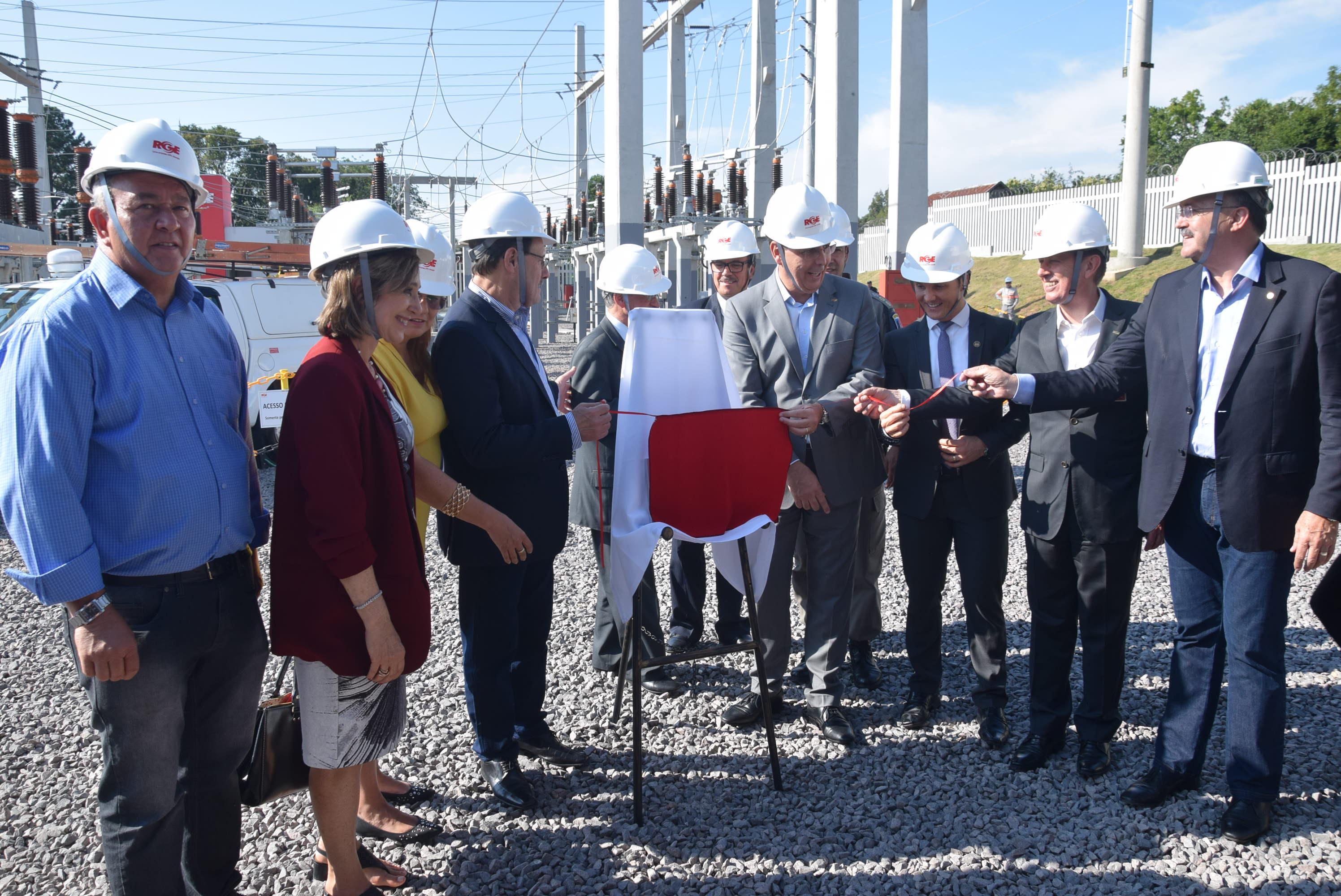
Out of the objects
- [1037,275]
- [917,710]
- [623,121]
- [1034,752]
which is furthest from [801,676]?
[1037,275]

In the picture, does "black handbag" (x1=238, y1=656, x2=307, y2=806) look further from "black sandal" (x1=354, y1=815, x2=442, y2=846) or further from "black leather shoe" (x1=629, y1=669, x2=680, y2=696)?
"black leather shoe" (x1=629, y1=669, x2=680, y2=696)

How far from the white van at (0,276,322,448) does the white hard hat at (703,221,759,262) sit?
6.66 metres

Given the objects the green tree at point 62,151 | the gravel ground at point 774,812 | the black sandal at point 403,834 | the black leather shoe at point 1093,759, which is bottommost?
the gravel ground at point 774,812

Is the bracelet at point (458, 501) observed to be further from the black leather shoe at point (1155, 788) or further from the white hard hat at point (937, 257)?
the black leather shoe at point (1155, 788)

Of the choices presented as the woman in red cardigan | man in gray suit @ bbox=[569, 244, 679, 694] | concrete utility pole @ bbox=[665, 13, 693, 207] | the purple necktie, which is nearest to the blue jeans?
the purple necktie

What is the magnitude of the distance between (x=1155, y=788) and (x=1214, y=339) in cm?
173

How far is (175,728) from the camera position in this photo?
245 centimetres

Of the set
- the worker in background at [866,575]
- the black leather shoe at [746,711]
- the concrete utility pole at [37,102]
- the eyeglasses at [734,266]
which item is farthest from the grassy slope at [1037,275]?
the concrete utility pole at [37,102]

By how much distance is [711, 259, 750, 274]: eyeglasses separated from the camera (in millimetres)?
6113

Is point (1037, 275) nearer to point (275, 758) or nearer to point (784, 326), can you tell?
point (784, 326)

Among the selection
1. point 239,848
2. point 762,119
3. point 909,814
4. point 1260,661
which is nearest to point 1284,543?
point 1260,661

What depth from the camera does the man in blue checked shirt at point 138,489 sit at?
218 cm

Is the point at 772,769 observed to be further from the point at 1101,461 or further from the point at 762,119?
the point at 762,119

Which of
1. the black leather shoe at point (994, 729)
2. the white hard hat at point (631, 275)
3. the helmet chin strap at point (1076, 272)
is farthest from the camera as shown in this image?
the white hard hat at point (631, 275)
